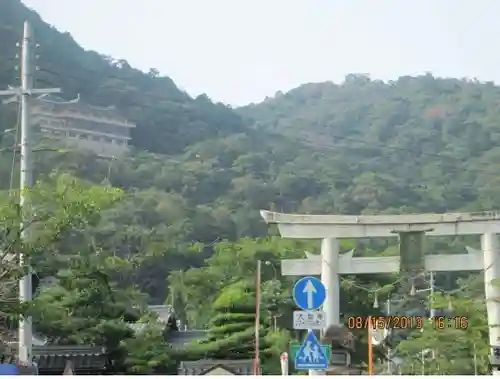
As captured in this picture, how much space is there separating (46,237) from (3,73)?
7.80 metres

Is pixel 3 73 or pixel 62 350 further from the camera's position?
pixel 3 73

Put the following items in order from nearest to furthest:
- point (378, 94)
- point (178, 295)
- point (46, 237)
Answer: point (46, 237)
point (178, 295)
point (378, 94)

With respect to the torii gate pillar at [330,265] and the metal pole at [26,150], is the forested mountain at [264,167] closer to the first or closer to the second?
the torii gate pillar at [330,265]

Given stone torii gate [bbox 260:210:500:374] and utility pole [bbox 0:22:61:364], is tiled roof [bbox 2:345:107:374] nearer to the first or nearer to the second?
utility pole [bbox 0:22:61:364]

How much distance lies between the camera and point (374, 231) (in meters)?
7.96

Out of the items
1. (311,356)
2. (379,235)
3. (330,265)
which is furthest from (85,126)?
(311,356)

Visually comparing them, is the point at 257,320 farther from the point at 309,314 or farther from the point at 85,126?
the point at 85,126

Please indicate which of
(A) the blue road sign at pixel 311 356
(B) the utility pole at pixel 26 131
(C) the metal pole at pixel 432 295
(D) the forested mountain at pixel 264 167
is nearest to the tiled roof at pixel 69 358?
(B) the utility pole at pixel 26 131

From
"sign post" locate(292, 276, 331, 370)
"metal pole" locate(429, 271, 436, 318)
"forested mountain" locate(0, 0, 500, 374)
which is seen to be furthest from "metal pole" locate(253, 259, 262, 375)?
"sign post" locate(292, 276, 331, 370)

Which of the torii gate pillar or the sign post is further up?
the torii gate pillar

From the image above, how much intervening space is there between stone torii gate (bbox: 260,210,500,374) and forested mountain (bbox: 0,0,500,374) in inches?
12.0

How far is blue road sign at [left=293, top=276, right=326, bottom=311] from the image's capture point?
14.2 feet

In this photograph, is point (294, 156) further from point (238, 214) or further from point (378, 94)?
point (378, 94)

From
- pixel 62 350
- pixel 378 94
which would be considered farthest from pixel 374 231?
pixel 378 94
